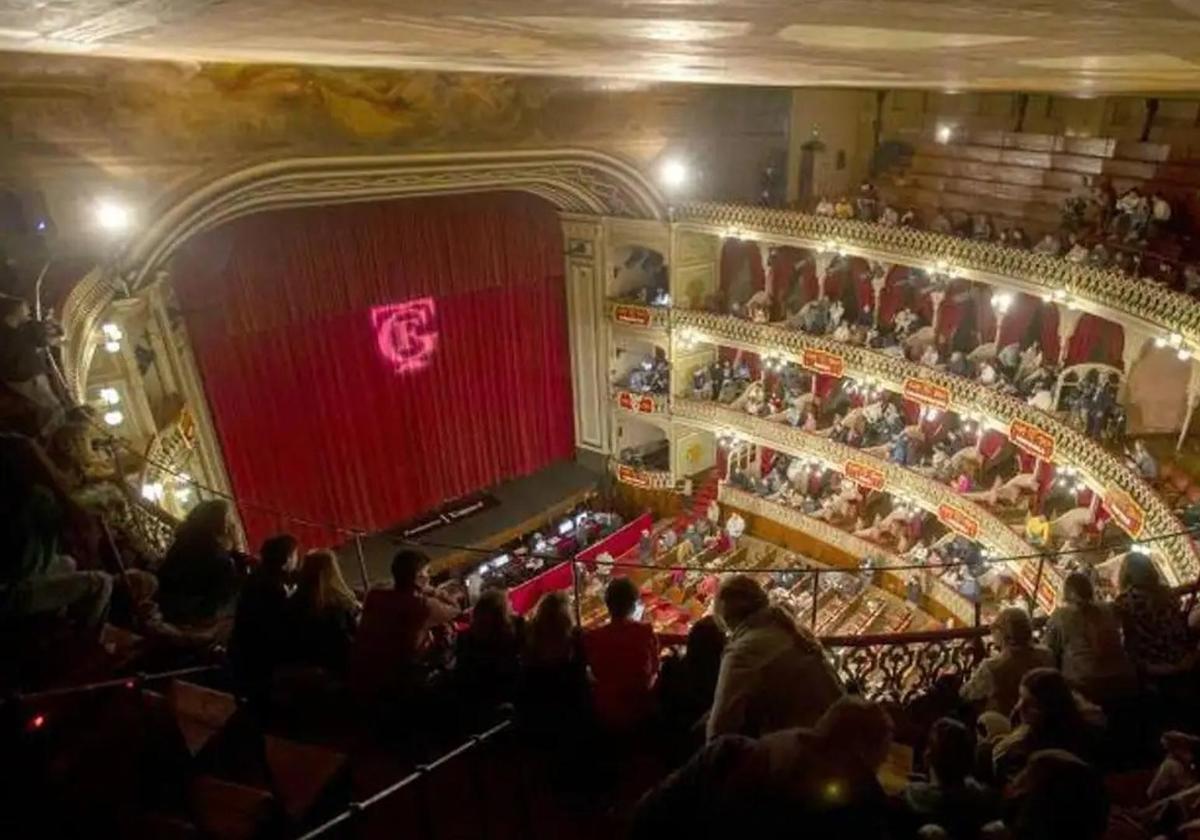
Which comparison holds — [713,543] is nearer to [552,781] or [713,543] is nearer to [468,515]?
[468,515]

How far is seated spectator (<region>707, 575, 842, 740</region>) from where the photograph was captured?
3439mm

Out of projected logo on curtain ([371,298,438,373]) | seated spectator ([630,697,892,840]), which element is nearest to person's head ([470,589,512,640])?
seated spectator ([630,697,892,840])

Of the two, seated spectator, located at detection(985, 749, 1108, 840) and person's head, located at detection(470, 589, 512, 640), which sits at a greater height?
seated spectator, located at detection(985, 749, 1108, 840)

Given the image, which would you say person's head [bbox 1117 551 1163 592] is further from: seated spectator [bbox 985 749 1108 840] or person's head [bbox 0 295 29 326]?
person's head [bbox 0 295 29 326]

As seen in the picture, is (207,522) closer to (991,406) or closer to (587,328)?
(991,406)

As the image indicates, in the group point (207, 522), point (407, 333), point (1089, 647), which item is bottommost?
point (407, 333)

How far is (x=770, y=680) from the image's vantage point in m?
3.49

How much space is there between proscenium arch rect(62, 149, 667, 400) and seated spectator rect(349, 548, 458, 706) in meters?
Result: 5.60

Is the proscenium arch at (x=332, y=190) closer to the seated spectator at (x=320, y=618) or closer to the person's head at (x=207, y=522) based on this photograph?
the person's head at (x=207, y=522)

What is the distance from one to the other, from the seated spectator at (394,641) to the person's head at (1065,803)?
3050 millimetres

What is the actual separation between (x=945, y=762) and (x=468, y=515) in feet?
48.3

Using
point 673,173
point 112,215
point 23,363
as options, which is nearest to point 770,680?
point 23,363

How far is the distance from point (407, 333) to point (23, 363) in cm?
1048

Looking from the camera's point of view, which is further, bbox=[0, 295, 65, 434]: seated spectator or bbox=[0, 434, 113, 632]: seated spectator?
bbox=[0, 295, 65, 434]: seated spectator
